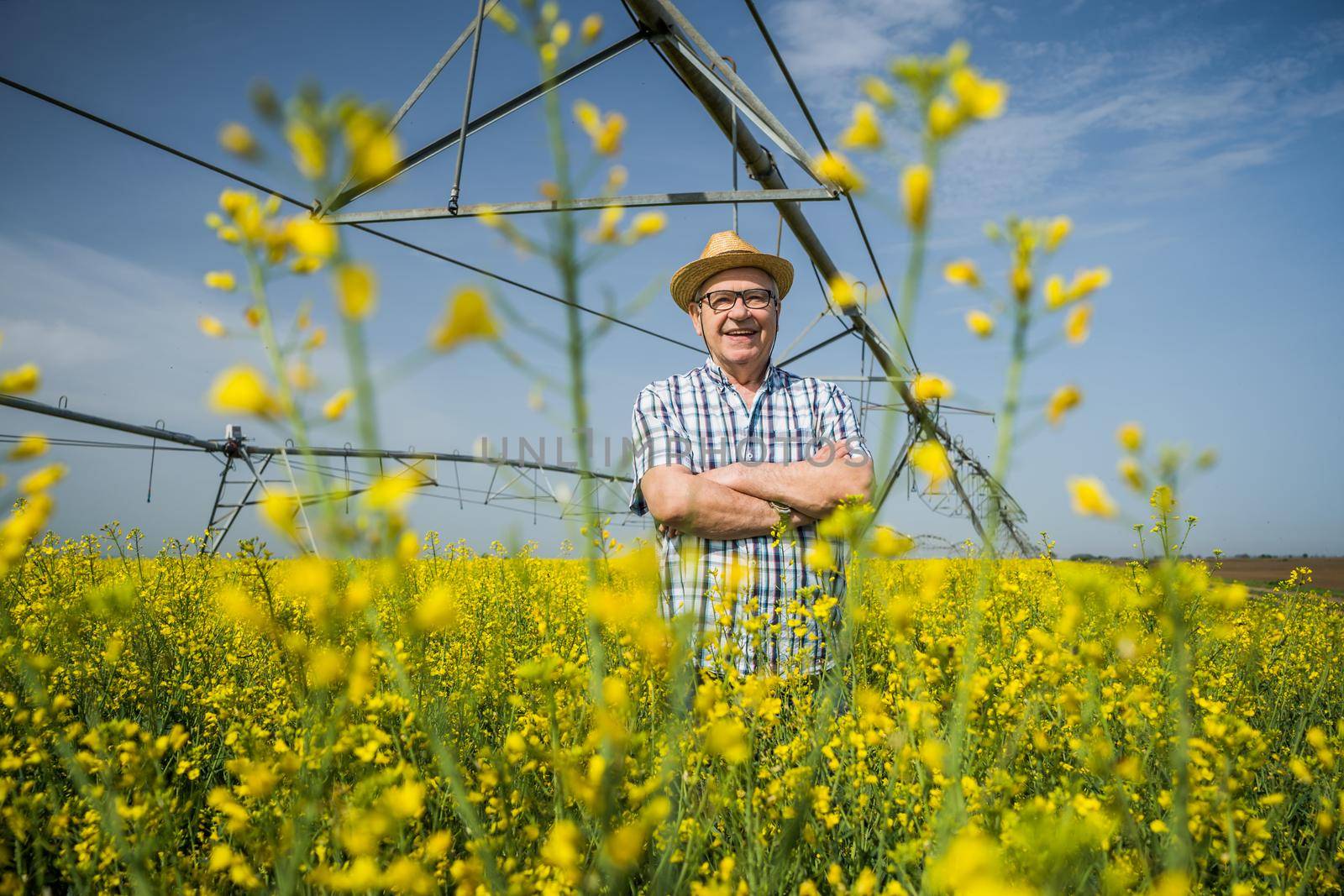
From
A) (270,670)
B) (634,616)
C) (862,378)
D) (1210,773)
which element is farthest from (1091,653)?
(862,378)

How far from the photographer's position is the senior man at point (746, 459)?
223cm

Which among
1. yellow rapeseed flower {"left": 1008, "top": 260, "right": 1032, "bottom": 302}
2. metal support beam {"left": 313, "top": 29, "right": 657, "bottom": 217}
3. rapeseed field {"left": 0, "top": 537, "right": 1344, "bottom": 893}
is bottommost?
rapeseed field {"left": 0, "top": 537, "right": 1344, "bottom": 893}

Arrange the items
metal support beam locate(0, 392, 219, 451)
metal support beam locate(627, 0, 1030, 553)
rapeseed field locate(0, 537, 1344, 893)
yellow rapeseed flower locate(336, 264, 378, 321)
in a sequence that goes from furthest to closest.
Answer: metal support beam locate(0, 392, 219, 451), metal support beam locate(627, 0, 1030, 553), rapeseed field locate(0, 537, 1344, 893), yellow rapeseed flower locate(336, 264, 378, 321)

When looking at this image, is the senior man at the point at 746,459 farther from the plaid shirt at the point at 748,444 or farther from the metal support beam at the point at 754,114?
the metal support beam at the point at 754,114

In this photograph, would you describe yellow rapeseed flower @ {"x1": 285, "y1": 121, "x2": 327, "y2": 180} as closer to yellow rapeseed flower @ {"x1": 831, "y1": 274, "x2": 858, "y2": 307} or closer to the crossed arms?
yellow rapeseed flower @ {"x1": 831, "y1": 274, "x2": 858, "y2": 307}

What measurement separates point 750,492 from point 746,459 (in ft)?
1.10

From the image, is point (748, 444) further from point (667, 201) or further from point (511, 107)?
point (511, 107)

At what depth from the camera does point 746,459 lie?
2.69 meters

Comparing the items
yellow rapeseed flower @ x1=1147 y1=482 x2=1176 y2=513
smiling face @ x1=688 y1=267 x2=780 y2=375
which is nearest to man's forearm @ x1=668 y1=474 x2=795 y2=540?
smiling face @ x1=688 y1=267 x2=780 y2=375

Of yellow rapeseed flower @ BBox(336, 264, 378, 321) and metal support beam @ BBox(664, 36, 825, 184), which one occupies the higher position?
metal support beam @ BBox(664, 36, 825, 184)

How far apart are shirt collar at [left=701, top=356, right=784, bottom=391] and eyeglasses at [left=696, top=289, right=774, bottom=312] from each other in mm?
225

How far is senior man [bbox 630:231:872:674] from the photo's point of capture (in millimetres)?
2230

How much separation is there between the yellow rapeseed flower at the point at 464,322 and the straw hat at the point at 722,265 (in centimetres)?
231

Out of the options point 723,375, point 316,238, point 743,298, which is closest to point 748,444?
point 723,375
